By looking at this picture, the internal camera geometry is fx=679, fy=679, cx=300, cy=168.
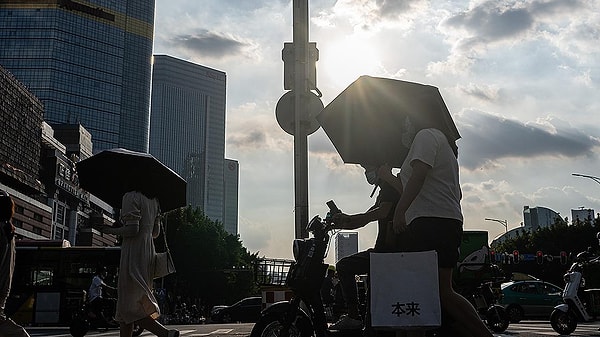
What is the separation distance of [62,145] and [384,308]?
110181 mm

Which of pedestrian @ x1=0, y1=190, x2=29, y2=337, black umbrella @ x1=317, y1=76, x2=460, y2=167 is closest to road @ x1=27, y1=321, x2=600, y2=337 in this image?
black umbrella @ x1=317, y1=76, x2=460, y2=167

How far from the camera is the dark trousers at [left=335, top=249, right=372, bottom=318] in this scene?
5.77 m

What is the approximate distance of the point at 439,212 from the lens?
15.6 feet

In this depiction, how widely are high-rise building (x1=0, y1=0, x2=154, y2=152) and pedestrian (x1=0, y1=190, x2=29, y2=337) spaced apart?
126m

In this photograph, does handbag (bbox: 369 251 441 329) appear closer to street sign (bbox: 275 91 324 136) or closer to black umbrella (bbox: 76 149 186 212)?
black umbrella (bbox: 76 149 186 212)

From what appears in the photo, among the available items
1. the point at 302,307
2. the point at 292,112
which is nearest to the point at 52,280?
the point at 292,112

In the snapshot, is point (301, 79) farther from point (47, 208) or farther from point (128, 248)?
point (47, 208)

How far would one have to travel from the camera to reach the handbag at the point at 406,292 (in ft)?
14.6

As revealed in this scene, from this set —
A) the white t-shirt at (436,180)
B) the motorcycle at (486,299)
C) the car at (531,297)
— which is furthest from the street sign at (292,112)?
the car at (531,297)

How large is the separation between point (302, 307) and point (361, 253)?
0.70 meters

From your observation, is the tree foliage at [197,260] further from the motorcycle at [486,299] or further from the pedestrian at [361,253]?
the pedestrian at [361,253]

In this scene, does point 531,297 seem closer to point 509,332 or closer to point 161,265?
point 509,332

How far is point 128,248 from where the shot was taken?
21.3ft

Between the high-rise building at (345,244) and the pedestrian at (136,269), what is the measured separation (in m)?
1.73
